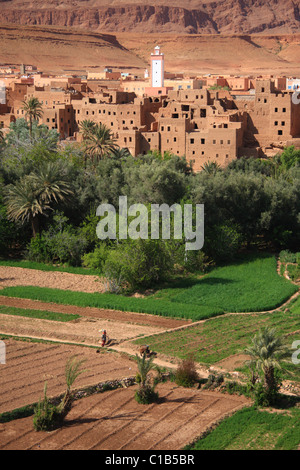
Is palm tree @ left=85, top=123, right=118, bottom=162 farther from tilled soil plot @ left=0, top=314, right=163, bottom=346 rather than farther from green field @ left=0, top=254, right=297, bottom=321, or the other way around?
tilled soil plot @ left=0, top=314, right=163, bottom=346

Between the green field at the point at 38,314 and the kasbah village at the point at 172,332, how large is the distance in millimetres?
72

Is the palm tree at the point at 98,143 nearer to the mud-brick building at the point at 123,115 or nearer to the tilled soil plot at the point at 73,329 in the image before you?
the mud-brick building at the point at 123,115

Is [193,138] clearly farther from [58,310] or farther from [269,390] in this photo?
[269,390]

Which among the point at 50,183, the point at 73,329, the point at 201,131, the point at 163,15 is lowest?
the point at 73,329

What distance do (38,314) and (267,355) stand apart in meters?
9.65

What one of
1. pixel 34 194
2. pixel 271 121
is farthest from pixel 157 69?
pixel 34 194

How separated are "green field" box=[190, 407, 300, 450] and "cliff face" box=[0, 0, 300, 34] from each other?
506 feet

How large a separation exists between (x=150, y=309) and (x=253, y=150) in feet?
68.4

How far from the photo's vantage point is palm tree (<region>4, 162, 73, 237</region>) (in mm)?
34219

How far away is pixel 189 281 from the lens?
31.3 m

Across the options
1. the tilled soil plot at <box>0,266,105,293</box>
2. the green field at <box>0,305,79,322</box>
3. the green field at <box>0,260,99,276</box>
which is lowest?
the green field at <box>0,305,79,322</box>

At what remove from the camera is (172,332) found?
83.4 ft

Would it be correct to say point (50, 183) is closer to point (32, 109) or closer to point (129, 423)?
point (32, 109)

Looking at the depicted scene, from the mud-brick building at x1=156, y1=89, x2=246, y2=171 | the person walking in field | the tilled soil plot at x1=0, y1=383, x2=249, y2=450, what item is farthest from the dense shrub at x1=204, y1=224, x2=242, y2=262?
the tilled soil plot at x1=0, y1=383, x2=249, y2=450
